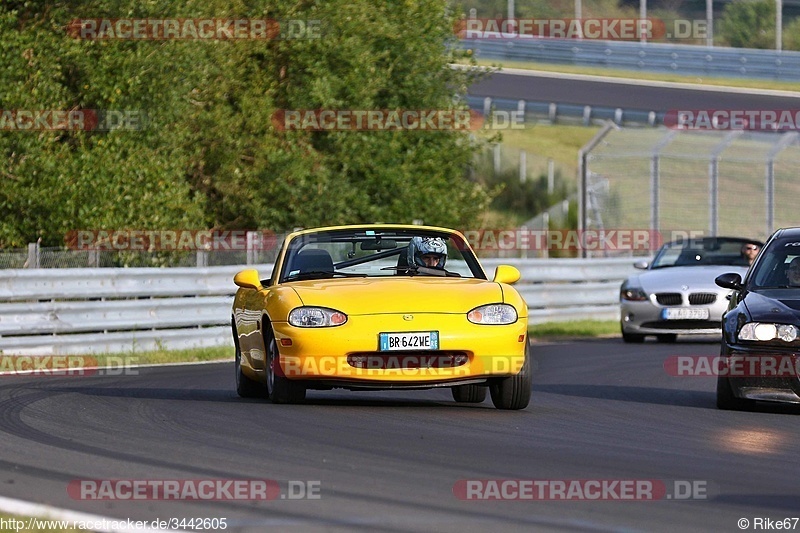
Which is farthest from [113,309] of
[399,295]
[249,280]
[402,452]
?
[402,452]

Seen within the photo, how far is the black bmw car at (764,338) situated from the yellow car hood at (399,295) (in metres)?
1.75

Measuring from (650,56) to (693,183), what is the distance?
703 cm

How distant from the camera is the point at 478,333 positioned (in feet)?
34.6

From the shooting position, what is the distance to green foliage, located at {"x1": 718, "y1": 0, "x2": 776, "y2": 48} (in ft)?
211

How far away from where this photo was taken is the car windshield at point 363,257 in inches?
462

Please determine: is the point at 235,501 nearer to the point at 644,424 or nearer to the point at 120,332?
the point at 644,424

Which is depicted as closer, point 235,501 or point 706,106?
point 235,501

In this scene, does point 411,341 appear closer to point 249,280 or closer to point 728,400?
point 249,280

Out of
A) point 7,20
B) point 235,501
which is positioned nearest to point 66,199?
point 7,20

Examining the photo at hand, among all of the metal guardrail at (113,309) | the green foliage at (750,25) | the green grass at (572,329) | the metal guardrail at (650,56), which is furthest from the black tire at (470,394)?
the green foliage at (750,25)

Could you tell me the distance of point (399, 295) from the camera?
1073 centimetres

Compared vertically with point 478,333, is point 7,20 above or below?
above

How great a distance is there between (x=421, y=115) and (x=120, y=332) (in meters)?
12.4

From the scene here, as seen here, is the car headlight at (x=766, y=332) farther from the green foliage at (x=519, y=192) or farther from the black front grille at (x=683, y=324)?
the green foliage at (x=519, y=192)
